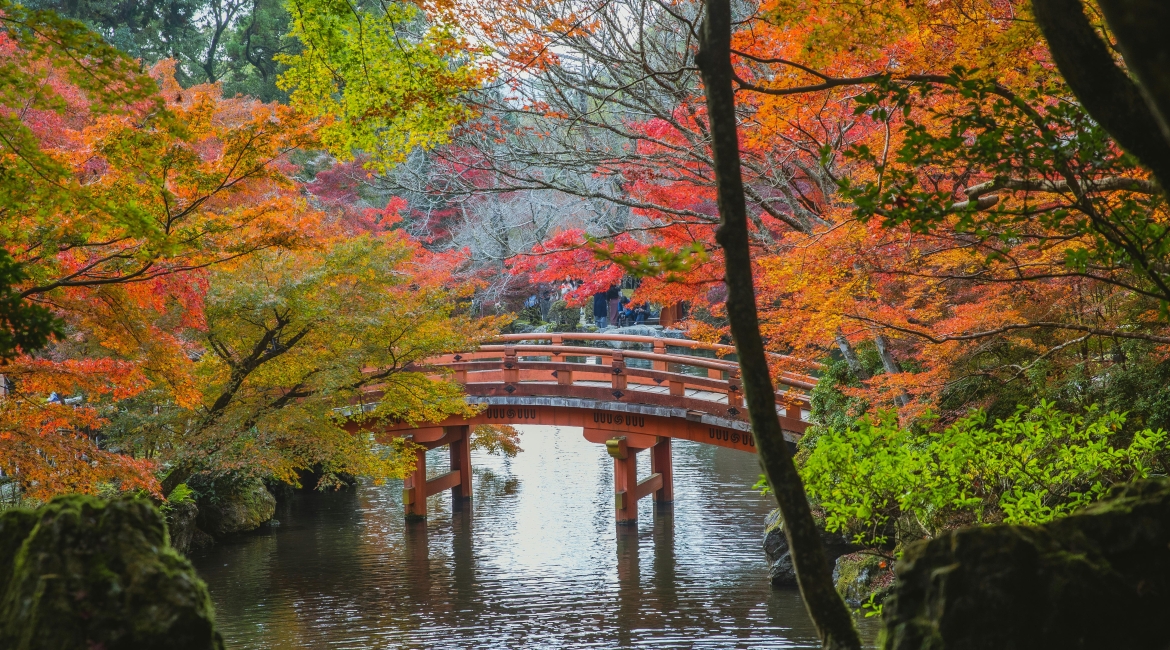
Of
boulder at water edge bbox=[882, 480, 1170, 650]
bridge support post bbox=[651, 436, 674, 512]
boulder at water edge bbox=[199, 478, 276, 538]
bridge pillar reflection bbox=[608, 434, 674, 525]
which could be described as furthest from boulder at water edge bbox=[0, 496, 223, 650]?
bridge support post bbox=[651, 436, 674, 512]

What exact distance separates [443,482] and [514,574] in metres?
5.41

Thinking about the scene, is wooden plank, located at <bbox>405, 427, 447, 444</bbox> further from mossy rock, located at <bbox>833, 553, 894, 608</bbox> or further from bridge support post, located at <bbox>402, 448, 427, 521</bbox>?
mossy rock, located at <bbox>833, 553, 894, 608</bbox>

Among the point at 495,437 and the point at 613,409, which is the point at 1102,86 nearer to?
the point at 613,409

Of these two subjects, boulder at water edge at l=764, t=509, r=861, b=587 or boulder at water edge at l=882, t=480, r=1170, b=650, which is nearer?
boulder at water edge at l=882, t=480, r=1170, b=650

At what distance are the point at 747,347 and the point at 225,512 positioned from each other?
50.0ft

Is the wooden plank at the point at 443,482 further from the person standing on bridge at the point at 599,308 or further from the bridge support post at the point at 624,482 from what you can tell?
the person standing on bridge at the point at 599,308

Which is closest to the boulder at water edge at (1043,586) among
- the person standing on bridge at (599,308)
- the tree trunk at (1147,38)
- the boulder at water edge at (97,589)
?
the tree trunk at (1147,38)

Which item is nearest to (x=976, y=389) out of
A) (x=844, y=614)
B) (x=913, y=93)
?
(x=913, y=93)

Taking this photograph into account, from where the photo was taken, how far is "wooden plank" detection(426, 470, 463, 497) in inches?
717

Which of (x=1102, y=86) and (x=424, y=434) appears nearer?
(x=1102, y=86)

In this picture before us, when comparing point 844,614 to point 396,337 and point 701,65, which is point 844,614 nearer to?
point 701,65

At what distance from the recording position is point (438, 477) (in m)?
18.5

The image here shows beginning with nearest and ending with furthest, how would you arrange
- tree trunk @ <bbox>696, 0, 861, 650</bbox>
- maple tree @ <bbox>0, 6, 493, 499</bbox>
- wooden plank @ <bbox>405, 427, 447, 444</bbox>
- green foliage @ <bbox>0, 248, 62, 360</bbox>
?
A: tree trunk @ <bbox>696, 0, 861, 650</bbox>, green foliage @ <bbox>0, 248, 62, 360</bbox>, maple tree @ <bbox>0, 6, 493, 499</bbox>, wooden plank @ <bbox>405, 427, 447, 444</bbox>

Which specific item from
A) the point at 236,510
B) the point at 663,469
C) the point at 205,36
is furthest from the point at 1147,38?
the point at 205,36
